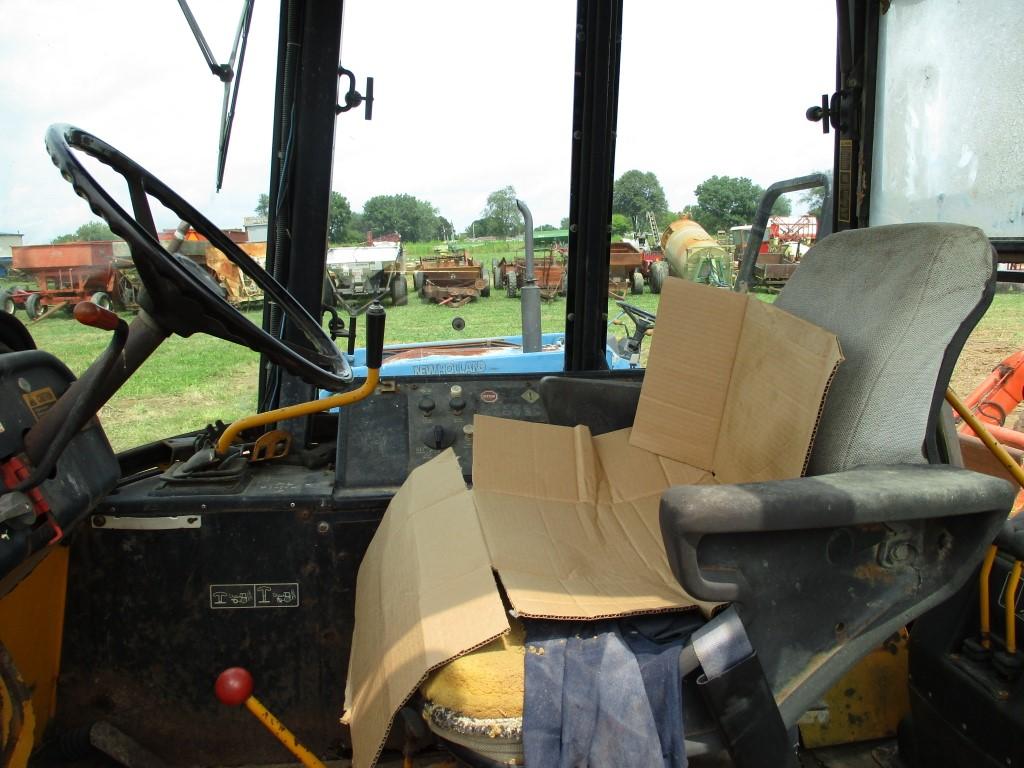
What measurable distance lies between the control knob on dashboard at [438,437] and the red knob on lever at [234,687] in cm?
68

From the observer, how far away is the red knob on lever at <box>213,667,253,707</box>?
1.46m

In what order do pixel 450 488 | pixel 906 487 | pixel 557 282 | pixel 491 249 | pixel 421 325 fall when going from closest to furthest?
1. pixel 906 487
2. pixel 450 488
3. pixel 557 282
4. pixel 491 249
5. pixel 421 325

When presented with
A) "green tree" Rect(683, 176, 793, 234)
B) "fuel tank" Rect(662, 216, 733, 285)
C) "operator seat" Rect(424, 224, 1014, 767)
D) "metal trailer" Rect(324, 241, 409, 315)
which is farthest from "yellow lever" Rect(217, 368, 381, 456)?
"green tree" Rect(683, 176, 793, 234)

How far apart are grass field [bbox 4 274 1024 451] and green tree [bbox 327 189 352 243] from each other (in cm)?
32

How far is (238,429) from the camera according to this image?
185cm

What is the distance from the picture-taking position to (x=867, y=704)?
1696 mm

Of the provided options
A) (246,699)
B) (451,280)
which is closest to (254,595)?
(246,699)

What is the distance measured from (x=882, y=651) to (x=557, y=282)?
1.40 m

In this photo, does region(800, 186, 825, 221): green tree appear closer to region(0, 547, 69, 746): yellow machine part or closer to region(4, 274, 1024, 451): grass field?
region(4, 274, 1024, 451): grass field

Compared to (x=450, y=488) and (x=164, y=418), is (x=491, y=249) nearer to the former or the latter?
(x=450, y=488)

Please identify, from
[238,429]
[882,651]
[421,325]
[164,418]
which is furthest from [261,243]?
[164,418]

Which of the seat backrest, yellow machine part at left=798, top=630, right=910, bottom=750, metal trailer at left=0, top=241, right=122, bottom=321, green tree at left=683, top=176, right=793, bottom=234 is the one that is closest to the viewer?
the seat backrest

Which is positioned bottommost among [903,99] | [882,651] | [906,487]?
[882,651]

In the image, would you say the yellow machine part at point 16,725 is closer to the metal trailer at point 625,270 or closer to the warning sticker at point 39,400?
the warning sticker at point 39,400
